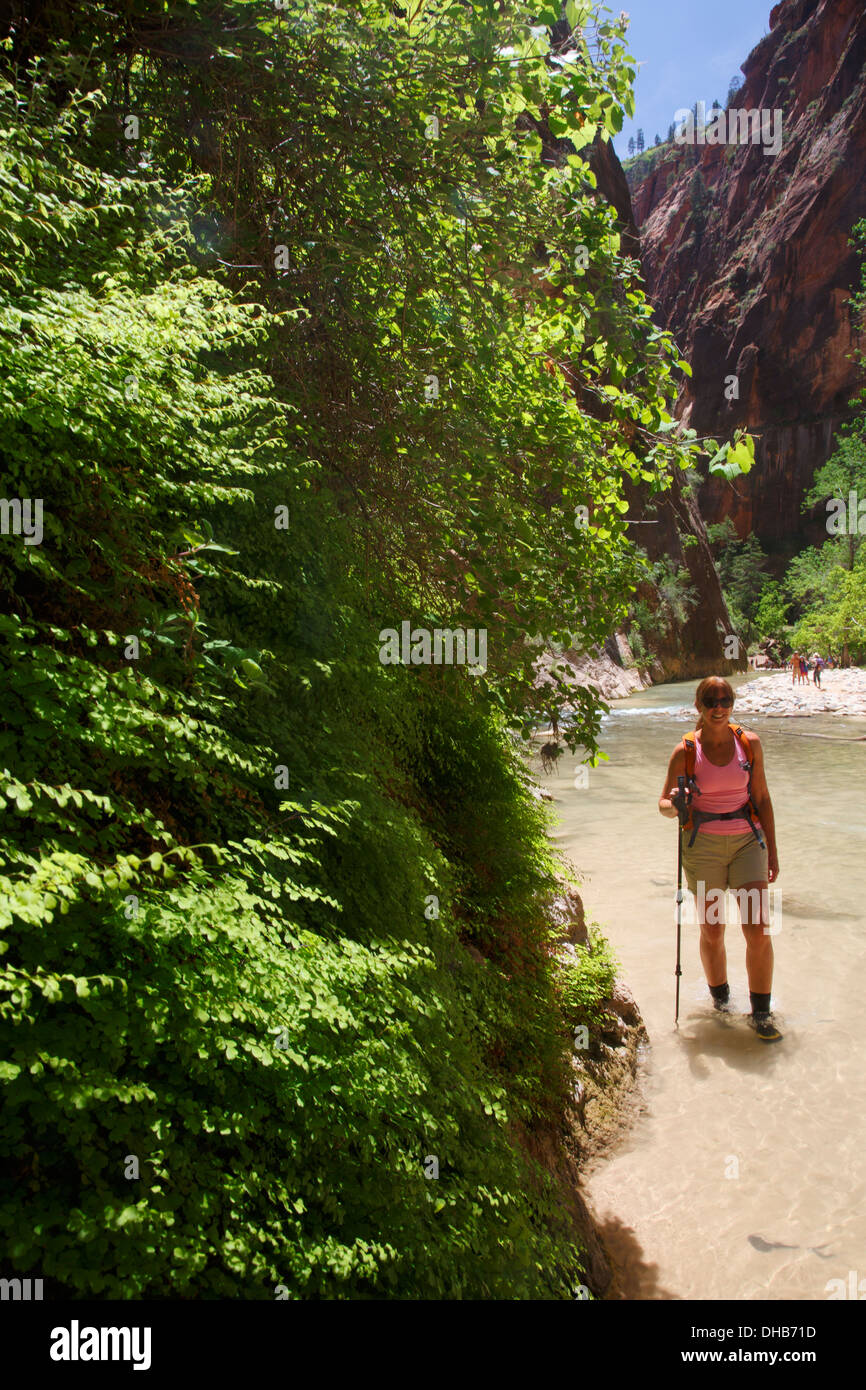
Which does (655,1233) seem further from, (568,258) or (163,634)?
(568,258)

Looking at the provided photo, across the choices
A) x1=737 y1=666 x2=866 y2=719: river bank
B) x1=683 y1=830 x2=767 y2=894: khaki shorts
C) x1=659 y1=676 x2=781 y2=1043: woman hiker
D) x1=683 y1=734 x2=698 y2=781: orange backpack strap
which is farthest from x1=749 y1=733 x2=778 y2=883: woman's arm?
x1=737 y1=666 x2=866 y2=719: river bank

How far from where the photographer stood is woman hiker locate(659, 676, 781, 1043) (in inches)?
216

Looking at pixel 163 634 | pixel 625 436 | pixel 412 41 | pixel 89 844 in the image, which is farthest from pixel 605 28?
pixel 89 844

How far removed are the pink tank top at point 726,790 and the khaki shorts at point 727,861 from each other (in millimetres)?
61

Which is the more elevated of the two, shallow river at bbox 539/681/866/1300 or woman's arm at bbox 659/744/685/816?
woman's arm at bbox 659/744/685/816

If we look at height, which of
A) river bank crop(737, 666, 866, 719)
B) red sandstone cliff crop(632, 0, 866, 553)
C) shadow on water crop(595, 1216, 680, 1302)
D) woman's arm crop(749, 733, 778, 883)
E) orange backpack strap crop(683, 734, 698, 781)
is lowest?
shadow on water crop(595, 1216, 680, 1302)

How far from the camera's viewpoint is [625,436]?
5.27 m

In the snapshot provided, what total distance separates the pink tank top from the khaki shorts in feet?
0.20

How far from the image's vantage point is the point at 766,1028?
226 inches

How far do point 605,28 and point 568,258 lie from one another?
39.0 inches

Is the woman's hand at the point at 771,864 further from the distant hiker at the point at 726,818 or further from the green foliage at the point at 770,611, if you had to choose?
the green foliage at the point at 770,611

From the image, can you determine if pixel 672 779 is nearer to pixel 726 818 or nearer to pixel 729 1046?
pixel 726 818

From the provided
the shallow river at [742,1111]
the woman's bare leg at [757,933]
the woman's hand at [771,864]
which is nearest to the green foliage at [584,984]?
the shallow river at [742,1111]

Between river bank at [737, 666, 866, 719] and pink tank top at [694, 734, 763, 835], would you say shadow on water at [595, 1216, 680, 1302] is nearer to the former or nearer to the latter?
pink tank top at [694, 734, 763, 835]
